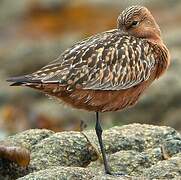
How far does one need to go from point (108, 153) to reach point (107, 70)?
3.30ft

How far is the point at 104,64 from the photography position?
10.4 metres

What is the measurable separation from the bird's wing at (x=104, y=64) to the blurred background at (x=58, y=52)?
0.57 m

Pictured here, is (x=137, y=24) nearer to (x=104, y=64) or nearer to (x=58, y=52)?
(x=104, y=64)

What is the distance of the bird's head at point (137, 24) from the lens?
35.9 ft

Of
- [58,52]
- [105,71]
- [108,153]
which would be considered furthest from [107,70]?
[58,52]

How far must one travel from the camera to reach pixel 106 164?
Answer: 10.0 m

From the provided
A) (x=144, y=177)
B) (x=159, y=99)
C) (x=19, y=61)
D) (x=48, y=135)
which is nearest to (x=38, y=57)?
(x=19, y=61)

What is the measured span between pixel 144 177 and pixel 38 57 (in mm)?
14438

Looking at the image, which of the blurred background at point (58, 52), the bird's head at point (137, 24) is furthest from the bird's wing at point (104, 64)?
the blurred background at point (58, 52)

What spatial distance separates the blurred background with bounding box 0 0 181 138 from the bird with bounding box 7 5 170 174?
0.55m

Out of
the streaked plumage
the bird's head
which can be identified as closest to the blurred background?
the streaked plumage

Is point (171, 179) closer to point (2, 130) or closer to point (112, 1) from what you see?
point (2, 130)

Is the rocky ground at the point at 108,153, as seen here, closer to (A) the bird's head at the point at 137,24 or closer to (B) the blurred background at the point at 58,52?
(B) the blurred background at the point at 58,52

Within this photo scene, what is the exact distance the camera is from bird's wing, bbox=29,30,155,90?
33.4ft
